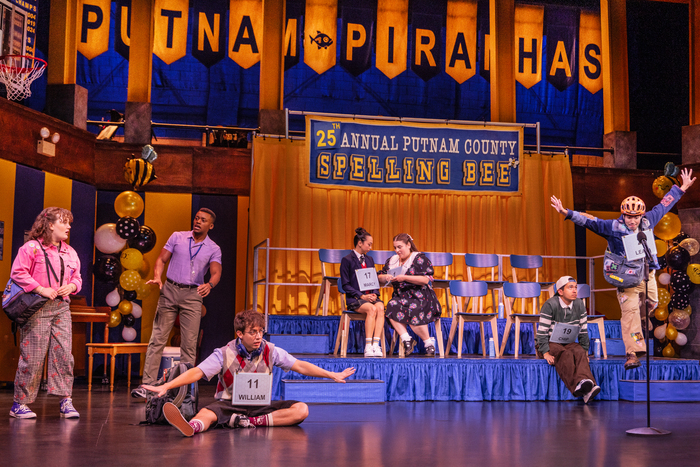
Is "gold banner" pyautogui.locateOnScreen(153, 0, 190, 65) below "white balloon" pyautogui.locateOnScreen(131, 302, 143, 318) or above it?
above

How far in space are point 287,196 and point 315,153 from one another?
636mm

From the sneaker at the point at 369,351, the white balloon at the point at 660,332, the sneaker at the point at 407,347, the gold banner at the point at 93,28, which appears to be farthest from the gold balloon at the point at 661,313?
the gold banner at the point at 93,28

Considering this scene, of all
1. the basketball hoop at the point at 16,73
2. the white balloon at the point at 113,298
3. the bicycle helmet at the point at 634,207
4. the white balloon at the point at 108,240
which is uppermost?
the basketball hoop at the point at 16,73

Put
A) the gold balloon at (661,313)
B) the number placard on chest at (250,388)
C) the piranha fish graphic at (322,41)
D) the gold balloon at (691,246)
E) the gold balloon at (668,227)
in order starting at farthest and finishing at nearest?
the piranha fish graphic at (322,41)
the gold balloon at (661,313)
the gold balloon at (668,227)
the gold balloon at (691,246)
the number placard on chest at (250,388)

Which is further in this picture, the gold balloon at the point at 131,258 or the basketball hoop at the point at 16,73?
the gold balloon at the point at 131,258

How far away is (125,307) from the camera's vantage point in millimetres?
8250

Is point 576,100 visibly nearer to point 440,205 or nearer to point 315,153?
point 440,205

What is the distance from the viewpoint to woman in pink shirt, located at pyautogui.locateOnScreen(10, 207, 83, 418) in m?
4.54

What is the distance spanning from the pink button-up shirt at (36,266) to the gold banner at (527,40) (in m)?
7.83

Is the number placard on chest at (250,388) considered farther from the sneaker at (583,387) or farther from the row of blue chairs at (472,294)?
the sneaker at (583,387)

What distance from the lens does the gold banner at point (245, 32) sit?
10484 mm

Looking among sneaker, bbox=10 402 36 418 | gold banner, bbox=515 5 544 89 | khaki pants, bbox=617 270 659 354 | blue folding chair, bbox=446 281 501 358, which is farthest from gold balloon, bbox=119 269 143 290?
gold banner, bbox=515 5 544 89

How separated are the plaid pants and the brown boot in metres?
4.34

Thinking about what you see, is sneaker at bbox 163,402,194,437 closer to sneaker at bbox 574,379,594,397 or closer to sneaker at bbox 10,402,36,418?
sneaker at bbox 10,402,36,418
